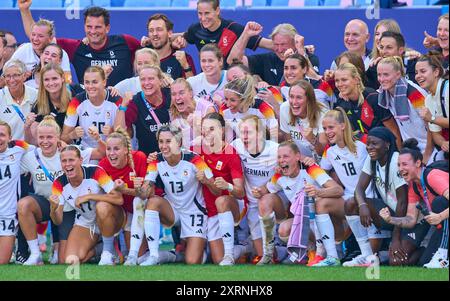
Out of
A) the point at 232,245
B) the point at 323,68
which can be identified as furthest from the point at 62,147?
the point at 323,68

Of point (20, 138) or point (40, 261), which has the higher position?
point (20, 138)

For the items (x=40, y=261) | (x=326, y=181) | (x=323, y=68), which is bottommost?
(x=40, y=261)

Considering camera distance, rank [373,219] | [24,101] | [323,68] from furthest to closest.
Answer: [323,68]
[24,101]
[373,219]

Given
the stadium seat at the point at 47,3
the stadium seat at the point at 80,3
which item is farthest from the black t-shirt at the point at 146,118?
the stadium seat at the point at 47,3

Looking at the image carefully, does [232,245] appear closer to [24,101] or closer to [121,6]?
[24,101]

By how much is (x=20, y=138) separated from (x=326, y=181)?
286 centimetres

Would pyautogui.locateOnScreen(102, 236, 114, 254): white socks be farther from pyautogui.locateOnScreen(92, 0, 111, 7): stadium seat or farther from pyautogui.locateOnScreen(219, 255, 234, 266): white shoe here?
pyautogui.locateOnScreen(92, 0, 111, 7): stadium seat

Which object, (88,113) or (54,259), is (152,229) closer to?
(54,259)

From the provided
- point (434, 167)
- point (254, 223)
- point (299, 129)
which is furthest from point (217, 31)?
point (434, 167)

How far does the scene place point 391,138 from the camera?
9633 millimetres

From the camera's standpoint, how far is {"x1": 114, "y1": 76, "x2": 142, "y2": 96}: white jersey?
1064cm

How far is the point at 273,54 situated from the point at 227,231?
2.08 meters

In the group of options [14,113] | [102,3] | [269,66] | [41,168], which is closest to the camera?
[41,168]

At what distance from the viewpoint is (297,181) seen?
983 centimetres
